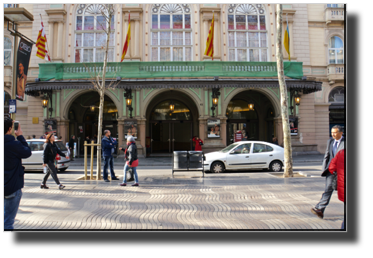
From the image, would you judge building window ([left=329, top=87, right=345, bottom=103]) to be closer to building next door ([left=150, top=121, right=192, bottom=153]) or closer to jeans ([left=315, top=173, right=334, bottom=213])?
building next door ([left=150, top=121, right=192, bottom=153])

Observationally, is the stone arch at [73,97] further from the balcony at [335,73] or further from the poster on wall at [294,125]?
the balcony at [335,73]

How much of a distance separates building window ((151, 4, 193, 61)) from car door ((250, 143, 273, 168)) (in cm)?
1086

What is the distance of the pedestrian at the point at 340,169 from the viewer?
4.59 meters

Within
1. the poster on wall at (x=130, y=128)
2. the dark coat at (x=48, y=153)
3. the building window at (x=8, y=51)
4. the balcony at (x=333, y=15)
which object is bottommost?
the dark coat at (x=48, y=153)

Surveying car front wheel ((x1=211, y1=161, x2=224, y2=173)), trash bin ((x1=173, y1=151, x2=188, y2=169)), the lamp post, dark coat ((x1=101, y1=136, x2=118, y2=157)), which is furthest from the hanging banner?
the lamp post

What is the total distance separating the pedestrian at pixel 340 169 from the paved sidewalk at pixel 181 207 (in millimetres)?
789

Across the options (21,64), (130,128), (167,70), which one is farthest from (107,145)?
(167,70)

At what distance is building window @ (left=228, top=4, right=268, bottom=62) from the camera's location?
71.8 feet

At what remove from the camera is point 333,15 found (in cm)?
2209

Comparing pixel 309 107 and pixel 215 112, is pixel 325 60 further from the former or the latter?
pixel 215 112

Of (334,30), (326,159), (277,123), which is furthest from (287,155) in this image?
(334,30)

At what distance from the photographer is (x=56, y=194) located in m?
7.95

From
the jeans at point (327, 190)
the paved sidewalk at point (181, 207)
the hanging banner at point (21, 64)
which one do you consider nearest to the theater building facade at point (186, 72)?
the hanging banner at point (21, 64)

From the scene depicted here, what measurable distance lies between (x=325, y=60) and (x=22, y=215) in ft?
75.2
